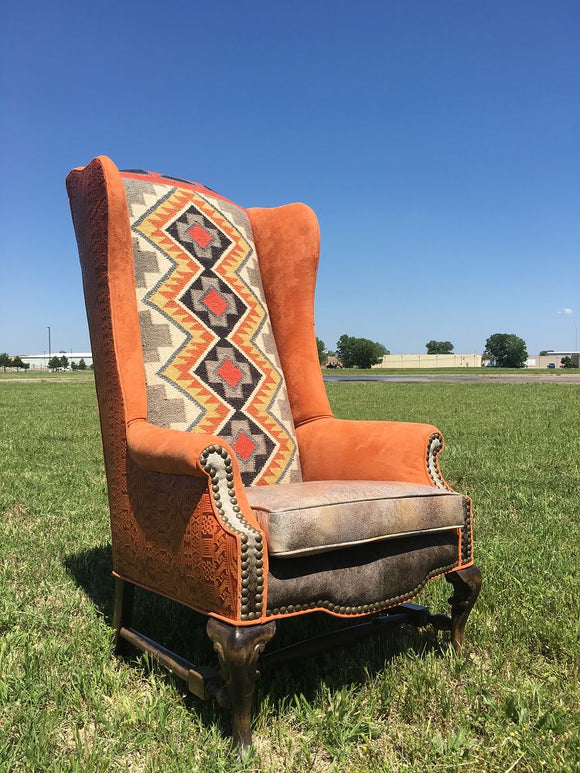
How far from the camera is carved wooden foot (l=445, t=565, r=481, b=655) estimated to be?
251 cm

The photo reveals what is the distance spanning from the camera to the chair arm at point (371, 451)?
2.64 m

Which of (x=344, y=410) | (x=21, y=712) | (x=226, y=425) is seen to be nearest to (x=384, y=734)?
(x=21, y=712)

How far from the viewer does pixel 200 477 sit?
198 centimetres

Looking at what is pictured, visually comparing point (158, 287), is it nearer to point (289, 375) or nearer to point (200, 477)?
point (289, 375)

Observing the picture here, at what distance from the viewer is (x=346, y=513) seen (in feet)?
6.66

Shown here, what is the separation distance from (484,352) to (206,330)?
128210 mm

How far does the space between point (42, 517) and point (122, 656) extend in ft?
7.88

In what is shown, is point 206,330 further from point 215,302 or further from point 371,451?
point 371,451

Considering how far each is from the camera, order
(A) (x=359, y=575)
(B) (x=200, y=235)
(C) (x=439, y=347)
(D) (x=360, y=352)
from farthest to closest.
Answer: (C) (x=439, y=347) → (D) (x=360, y=352) → (B) (x=200, y=235) → (A) (x=359, y=575)

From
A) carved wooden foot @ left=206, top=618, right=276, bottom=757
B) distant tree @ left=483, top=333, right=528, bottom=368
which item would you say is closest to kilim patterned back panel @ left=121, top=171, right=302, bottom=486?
carved wooden foot @ left=206, top=618, right=276, bottom=757

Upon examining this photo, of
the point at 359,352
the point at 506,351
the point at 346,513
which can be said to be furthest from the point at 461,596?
the point at 506,351

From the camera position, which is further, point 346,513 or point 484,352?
point 484,352

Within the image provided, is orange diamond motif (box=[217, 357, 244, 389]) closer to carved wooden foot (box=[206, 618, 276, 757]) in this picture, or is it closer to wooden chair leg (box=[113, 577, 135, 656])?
wooden chair leg (box=[113, 577, 135, 656])

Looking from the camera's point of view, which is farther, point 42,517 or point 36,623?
point 42,517
